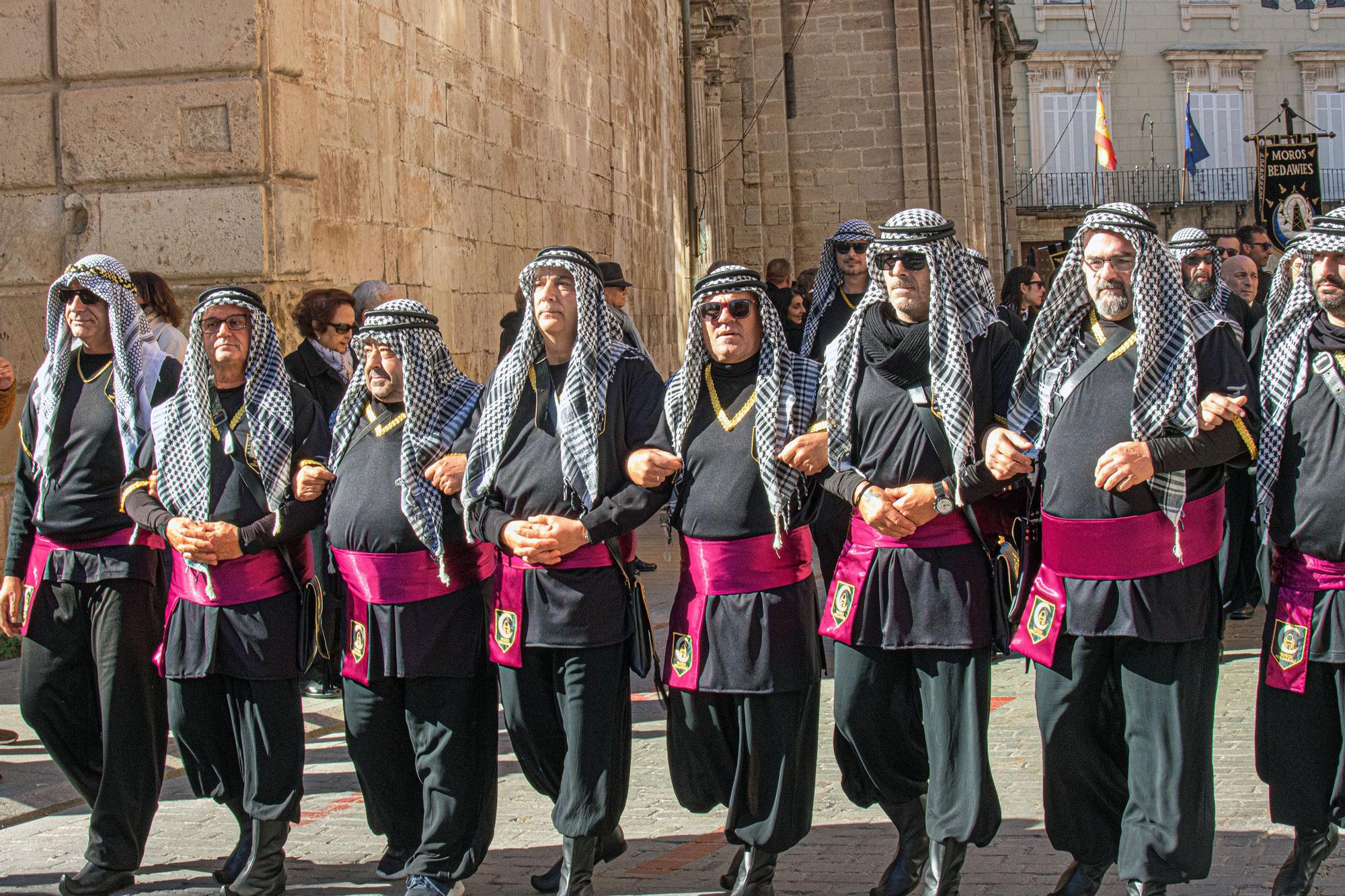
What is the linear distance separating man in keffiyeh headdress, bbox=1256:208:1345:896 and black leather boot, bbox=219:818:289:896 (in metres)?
2.80

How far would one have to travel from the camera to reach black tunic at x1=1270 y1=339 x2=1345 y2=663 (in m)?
4.22

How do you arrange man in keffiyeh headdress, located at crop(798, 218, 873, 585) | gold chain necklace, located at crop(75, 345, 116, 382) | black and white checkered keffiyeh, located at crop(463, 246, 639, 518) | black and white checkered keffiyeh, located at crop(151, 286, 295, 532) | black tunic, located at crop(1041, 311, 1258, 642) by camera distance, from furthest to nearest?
man in keffiyeh headdress, located at crop(798, 218, 873, 585), gold chain necklace, located at crop(75, 345, 116, 382), black and white checkered keffiyeh, located at crop(151, 286, 295, 532), black and white checkered keffiyeh, located at crop(463, 246, 639, 518), black tunic, located at crop(1041, 311, 1258, 642)

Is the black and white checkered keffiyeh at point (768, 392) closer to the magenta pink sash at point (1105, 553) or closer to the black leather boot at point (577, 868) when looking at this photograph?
the magenta pink sash at point (1105, 553)

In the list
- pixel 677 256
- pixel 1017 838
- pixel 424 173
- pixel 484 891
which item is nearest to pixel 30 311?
pixel 424 173

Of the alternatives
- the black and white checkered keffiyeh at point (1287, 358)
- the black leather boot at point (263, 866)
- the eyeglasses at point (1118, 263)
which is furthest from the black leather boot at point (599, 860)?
the eyeglasses at point (1118, 263)

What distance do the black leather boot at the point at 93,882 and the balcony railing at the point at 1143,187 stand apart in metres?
38.4

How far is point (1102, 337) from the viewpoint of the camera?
4.33 meters

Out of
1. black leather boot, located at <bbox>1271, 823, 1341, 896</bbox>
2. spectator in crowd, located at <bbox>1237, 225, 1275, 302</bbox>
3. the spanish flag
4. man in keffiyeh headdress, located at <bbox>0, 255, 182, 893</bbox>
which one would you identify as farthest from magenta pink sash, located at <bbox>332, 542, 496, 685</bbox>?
the spanish flag

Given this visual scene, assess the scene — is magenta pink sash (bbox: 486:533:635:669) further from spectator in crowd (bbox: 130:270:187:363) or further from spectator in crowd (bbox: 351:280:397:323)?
spectator in crowd (bbox: 351:280:397:323)

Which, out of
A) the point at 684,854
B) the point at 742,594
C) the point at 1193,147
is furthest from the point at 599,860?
the point at 1193,147

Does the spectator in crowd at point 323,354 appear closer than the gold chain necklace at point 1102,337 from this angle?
No

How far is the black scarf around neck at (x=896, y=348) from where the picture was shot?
4438 mm

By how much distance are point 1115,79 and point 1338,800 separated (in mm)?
41892

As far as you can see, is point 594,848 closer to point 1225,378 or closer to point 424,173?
point 1225,378
